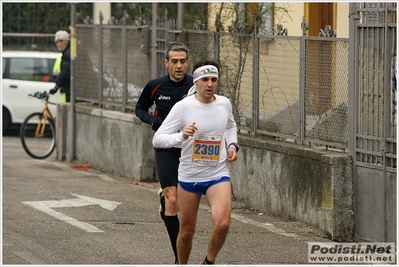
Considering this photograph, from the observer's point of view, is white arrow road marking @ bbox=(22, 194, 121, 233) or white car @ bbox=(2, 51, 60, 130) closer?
white arrow road marking @ bbox=(22, 194, 121, 233)

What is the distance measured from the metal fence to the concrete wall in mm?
249

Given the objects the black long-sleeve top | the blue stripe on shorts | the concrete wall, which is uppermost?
the black long-sleeve top

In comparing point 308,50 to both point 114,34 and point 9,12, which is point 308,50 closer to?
point 114,34

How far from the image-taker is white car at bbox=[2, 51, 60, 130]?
21.9 m

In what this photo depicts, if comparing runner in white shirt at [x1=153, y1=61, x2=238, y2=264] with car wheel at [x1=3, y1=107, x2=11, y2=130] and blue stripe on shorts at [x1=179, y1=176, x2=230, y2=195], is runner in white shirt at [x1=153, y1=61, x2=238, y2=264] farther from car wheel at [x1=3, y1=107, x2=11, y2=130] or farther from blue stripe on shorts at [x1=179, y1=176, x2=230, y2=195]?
car wheel at [x1=3, y1=107, x2=11, y2=130]

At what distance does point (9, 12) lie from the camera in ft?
102

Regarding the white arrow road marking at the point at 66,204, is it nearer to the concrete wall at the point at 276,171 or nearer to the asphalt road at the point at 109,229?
the asphalt road at the point at 109,229

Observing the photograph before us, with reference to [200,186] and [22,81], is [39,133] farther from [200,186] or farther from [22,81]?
[200,186]

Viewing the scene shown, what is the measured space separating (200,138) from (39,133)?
35.3 ft

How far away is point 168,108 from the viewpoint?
9.55 m

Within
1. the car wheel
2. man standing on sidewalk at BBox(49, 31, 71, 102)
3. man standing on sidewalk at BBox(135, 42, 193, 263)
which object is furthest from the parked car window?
man standing on sidewalk at BBox(135, 42, 193, 263)

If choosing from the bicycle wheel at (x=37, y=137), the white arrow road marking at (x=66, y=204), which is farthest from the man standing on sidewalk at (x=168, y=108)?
the bicycle wheel at (x=37, y=137)

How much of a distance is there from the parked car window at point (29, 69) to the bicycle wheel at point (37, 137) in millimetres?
3627

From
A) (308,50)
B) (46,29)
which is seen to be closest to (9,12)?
(46,29)
